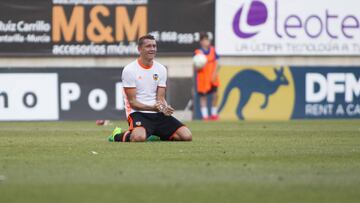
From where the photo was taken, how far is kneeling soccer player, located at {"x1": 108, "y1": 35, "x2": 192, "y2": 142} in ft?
50.7

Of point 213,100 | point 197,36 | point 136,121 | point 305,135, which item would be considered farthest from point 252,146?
point 197,36

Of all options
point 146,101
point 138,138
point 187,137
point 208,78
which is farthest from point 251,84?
point 138,138

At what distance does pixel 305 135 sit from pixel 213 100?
9835mm

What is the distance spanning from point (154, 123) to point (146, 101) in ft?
1.26

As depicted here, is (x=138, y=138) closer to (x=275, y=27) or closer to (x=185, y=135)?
(x=185, y=135)

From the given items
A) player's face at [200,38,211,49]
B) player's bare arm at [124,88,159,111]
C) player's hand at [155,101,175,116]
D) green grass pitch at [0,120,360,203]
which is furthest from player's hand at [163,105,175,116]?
player's face at [200,38,211,49]

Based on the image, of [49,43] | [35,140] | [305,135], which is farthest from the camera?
[49,43]

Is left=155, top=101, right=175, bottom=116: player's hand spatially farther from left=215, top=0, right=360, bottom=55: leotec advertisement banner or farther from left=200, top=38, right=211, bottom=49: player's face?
left=215, top=0, right=360, bottom=55: leotec advertisement banner

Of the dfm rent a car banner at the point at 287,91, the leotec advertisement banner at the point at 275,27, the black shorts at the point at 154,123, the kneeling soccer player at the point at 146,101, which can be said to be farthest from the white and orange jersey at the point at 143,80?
the leotec advertisement banner at the point at 275,27

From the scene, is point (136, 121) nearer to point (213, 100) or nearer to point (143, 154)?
point (143, 154)

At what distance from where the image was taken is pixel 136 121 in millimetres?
15445

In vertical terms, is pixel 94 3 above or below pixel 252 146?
above

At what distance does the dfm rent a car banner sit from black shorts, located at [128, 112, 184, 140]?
12.9 metres

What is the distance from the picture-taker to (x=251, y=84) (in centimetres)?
2867
